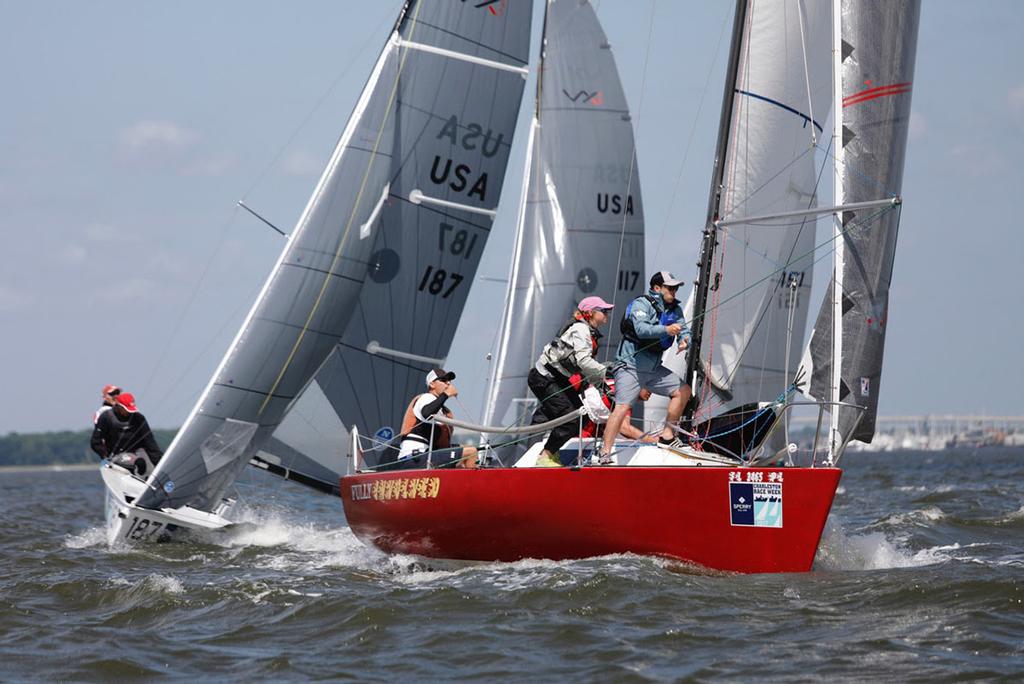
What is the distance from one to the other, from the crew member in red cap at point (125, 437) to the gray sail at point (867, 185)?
25.8 ft

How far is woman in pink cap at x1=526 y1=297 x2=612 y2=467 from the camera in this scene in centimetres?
1017

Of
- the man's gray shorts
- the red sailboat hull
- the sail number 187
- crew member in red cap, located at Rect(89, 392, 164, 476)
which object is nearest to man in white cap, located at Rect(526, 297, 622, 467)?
the man's gray shorts

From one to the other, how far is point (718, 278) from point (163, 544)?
245 inches

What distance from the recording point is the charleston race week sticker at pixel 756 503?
899 cm

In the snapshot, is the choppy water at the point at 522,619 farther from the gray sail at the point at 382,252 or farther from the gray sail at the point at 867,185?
the gray sail at the point at 382,252

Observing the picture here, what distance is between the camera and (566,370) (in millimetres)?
10492

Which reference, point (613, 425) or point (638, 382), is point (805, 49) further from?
point (613, 425)

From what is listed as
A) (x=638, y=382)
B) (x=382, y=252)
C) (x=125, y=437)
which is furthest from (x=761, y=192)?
(x=125, y=437)

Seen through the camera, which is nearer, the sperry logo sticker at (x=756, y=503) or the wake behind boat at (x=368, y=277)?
the sperry logo sticker at (x=756, y=503)

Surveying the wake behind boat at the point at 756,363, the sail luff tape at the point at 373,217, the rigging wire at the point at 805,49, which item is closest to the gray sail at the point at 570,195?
the sail luff tape at the point at 373,217

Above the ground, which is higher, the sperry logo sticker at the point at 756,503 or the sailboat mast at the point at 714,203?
the sailboat mast at the point at 714,203

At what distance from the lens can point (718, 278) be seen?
36.9 feet

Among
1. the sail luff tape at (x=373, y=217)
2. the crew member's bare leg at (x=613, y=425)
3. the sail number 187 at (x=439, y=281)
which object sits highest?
the sail luff tape at (x=373, y=217)

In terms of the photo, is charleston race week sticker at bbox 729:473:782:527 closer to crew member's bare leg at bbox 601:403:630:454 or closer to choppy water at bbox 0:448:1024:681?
choppy water at bbox 0:448:1024:681
